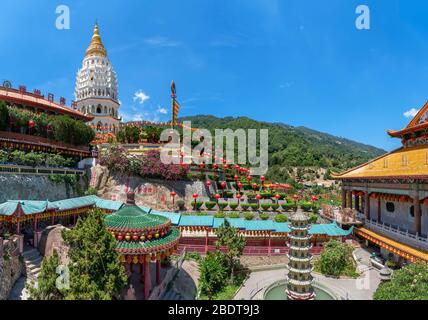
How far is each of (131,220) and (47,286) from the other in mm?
3578

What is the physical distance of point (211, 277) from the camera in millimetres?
14656

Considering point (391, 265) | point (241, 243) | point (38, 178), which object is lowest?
point (391, 265)

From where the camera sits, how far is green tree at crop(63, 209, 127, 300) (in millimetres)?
8070

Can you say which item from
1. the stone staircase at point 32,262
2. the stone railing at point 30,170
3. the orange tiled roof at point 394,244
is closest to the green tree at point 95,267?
the stone staircase at point 32,262

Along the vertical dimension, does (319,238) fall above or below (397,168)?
below

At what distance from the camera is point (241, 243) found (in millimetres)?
16547

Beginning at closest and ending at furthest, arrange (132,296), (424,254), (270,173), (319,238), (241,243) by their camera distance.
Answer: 1. (132,296)
2. (424,254)
3. (241,243)
4. (319,238)
5. (270,173)

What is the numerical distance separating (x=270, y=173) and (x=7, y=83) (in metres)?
55.0

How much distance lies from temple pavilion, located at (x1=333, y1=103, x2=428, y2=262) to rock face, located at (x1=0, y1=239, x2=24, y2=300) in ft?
64.2

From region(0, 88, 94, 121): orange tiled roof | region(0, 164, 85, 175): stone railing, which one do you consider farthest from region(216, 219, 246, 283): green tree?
region(0, 88, 94, 121): orange tiled roof

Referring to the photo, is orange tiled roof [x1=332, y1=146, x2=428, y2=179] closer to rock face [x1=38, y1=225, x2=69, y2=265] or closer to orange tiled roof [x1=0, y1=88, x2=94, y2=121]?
rock face [x1=38, y1=225, x2=69, y2=265]
